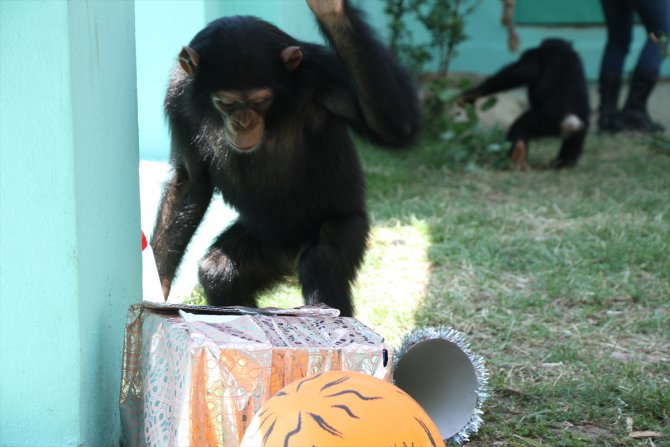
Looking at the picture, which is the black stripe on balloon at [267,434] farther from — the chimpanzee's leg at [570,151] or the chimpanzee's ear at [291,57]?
the chimpanzee's leg at [570,151]

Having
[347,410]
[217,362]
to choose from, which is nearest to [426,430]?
[347,410]

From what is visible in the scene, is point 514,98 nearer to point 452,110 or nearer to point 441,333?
point 452,110

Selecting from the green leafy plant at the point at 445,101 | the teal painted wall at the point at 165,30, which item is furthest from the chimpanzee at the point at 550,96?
the teal painted wall at the point at 165,30

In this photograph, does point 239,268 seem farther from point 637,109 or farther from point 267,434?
point 637,109

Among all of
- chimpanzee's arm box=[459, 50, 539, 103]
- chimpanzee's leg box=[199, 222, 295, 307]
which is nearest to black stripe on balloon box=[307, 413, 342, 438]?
chimpanzee's leg box=[199, 222, 295, 307]

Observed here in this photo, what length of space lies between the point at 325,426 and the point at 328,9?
Answer: 168cm

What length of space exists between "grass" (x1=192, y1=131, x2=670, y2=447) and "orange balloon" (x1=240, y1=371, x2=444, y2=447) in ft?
2.91

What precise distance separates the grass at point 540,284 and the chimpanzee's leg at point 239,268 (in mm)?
417

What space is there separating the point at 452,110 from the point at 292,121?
5777 millimetres

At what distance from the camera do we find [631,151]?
8.41 meters

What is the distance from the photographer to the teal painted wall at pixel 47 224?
2.14 meters

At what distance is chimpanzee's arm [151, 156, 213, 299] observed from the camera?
3.57 metres

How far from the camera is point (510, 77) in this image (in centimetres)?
802

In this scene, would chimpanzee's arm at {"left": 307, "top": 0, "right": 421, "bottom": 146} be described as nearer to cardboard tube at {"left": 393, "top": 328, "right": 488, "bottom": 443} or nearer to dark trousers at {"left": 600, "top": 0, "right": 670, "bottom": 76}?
cardboard tube at {"left": 393, "top": 328, "right": 488, "bottom": 443}
